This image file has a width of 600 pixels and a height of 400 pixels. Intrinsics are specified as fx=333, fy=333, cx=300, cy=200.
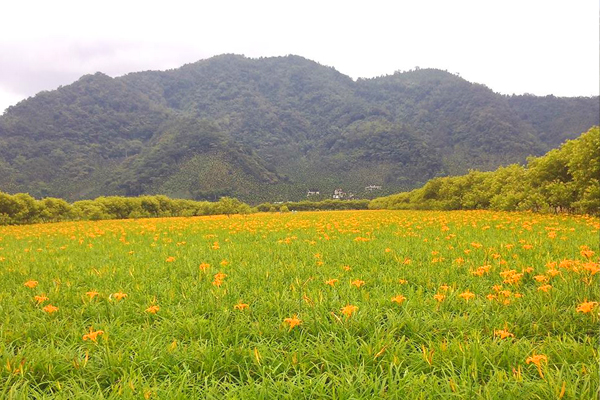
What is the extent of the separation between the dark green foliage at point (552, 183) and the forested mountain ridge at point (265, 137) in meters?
59.5

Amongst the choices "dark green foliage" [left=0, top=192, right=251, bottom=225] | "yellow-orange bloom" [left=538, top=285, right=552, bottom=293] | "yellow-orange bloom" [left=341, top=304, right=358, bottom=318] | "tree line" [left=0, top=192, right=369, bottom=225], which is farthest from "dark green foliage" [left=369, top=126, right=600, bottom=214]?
"tree line" [left=0, top=192, right=369, bottom=225]

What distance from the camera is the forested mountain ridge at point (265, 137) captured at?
286ft

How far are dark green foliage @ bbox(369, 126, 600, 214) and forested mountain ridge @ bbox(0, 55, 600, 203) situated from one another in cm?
5946

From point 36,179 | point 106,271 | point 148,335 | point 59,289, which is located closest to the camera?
point 148,335

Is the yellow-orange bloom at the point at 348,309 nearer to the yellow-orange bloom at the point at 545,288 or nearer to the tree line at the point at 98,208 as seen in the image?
the yellow-orange bloom at the point at 545,288

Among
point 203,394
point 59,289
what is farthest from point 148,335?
point 59,289

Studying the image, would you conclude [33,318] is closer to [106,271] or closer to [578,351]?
[106,271]

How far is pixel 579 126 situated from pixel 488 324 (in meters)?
149

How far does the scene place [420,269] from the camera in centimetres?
451

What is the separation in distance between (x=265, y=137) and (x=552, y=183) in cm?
14290

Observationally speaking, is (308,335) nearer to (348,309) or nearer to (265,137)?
(348,309)

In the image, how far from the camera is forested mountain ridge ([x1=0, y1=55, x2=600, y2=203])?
87250 mm

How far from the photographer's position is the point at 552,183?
47.7 feet

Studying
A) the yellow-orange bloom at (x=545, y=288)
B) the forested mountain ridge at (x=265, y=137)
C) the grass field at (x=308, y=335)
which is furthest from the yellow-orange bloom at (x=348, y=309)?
the forested mountain ridge at (x=265, y=137)
